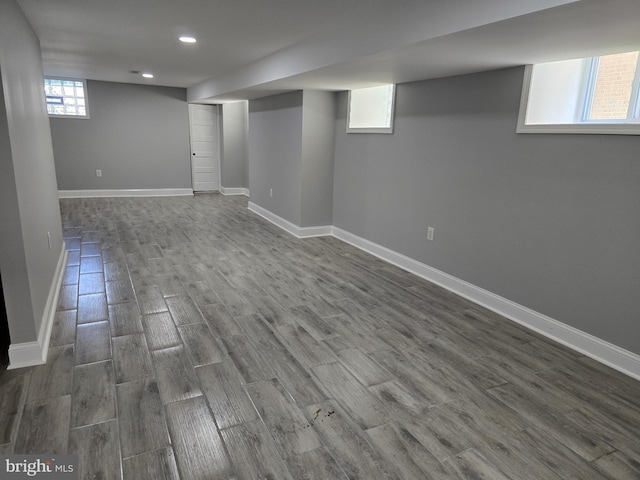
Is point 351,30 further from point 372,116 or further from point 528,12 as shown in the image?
point 372,116

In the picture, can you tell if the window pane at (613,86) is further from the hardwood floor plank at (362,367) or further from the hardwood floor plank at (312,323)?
the hardwood floor plank at (312,323)

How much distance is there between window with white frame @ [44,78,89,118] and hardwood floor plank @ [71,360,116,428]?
23.0ft

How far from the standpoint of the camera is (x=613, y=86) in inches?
106

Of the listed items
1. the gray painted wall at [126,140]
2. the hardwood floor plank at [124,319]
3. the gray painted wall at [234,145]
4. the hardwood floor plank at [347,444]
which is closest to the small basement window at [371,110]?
the hardwood floor plank at [124,319]

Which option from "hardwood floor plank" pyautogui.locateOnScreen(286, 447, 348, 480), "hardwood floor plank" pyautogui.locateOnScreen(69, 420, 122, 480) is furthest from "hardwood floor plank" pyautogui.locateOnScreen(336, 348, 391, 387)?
"hardwood floor plank" pyautogui.locateOnScreen(69, 420, 122, 480)

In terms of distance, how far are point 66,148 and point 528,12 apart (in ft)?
27.4

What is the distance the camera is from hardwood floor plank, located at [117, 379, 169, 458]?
186 centimetres

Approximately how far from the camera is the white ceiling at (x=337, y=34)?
6.61 ft

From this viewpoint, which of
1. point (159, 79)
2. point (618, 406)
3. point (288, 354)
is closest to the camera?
point (618, 406)

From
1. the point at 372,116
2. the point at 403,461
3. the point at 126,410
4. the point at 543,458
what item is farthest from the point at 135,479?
the point at 372,116

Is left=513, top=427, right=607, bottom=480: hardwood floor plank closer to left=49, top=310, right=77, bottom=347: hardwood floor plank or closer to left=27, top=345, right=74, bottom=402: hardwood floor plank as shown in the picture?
left=27, top=345, right=74, bottom=402: hardwood floor plank

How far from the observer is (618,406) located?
88.8 inches

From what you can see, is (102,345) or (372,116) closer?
(102,345)

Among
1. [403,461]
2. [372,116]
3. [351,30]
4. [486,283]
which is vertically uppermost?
[351,30]
